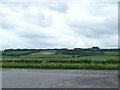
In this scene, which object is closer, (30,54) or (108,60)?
(108,60)

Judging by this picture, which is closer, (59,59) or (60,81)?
(60,81)

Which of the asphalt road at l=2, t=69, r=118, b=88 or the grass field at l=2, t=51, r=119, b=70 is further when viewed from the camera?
the grass field at l=2, t=51, r=119, b=70

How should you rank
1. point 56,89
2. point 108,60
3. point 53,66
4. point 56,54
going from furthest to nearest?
point 56,54 < point 108,60 < point 53,66 < point 56,89

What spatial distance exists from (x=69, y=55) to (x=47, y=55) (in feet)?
14.2

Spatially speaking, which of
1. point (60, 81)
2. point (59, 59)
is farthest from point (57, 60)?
point (60, 81)

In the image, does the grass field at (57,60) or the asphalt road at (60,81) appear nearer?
the asphalt road at (60,81)

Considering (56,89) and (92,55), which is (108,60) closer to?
(92,55)

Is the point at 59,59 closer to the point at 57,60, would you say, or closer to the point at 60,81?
the point at 57,60

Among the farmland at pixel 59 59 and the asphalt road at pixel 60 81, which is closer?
the asphalt road at pixel 60 81

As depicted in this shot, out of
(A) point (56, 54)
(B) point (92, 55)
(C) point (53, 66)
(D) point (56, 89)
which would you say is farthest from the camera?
(A) point (56, 54)

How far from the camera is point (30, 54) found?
51.3m

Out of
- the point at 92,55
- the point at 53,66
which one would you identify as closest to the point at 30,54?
the point at 92,55

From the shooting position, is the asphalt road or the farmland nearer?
the asphalt road

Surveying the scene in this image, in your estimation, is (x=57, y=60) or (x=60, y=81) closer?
(x=60, y=81)
